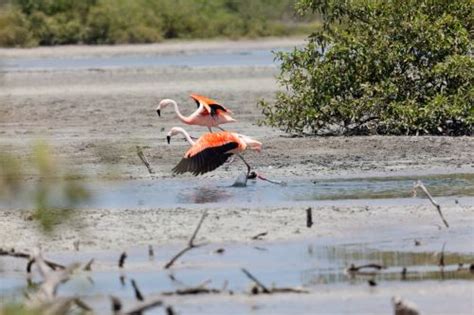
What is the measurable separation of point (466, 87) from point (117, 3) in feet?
124

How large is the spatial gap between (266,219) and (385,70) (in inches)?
241

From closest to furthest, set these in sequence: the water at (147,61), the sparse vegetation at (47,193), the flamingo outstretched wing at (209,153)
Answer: the sparse vegetation at (47,193) < the flamingo outstretched wing at (209,153) < the water at (147,61)

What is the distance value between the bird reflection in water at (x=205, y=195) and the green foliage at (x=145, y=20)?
32093 mm

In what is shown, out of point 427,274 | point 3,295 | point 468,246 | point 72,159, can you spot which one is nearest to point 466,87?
point 72,159

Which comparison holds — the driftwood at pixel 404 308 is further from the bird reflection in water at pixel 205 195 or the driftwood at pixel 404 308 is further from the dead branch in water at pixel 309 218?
the bird reflection in water at pixel 205 195

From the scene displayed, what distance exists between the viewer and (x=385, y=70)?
17906 mm

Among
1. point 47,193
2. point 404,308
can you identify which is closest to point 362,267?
point 404,308

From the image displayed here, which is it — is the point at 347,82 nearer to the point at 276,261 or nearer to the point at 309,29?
the point at 276,261

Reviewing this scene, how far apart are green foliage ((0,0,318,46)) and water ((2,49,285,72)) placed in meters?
2.85

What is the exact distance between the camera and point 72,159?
56.9 feet

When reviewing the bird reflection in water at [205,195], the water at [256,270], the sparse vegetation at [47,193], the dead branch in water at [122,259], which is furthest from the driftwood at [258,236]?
the sparse vegetation at [47,193]

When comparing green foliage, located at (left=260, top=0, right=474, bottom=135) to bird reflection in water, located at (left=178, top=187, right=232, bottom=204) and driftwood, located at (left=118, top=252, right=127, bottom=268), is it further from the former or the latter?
driftwood, located at (left=118, top=252, right=127, bottom=268)

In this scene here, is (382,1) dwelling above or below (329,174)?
above

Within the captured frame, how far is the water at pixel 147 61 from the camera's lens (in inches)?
1554
